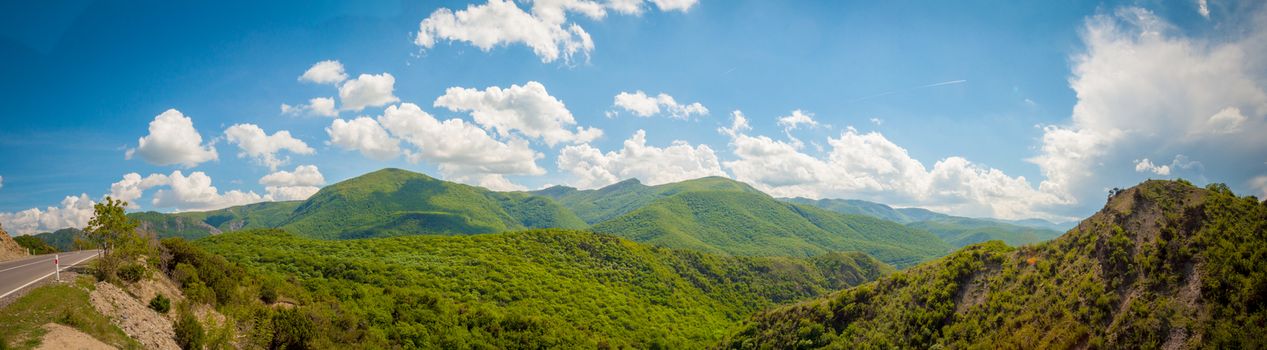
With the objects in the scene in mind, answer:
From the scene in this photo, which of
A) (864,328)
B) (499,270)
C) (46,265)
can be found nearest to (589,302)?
(499,270)

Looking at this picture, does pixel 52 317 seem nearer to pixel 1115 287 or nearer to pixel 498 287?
pixel 1115 287

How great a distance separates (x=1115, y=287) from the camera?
3706 cm

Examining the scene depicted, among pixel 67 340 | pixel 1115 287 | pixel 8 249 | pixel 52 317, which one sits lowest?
pixel 1115 287

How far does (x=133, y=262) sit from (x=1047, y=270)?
65409mm

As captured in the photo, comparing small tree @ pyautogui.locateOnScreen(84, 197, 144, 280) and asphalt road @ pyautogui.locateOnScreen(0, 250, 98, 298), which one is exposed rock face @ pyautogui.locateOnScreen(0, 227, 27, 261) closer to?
asphalt road @ pyautogui.locateOnScreen(0, 250, 98, 298)

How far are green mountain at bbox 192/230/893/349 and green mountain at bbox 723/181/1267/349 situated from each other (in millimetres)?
42378

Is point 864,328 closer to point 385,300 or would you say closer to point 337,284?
point 385,300

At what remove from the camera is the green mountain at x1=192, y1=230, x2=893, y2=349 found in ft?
144

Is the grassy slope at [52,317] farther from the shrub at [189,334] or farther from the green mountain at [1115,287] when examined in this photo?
the green mountain at [1115,287]

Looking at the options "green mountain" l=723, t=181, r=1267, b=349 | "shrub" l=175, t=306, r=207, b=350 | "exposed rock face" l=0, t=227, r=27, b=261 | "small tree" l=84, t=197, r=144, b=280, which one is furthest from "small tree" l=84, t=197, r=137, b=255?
"green mountain" l=723, t=181, r=1267, b=349

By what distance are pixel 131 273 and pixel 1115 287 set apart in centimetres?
6090

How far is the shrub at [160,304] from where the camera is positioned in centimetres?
2398

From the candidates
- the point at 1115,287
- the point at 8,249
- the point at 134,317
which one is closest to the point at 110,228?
the point at 134,317

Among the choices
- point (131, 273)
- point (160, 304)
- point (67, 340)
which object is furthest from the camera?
point (131, 273)
